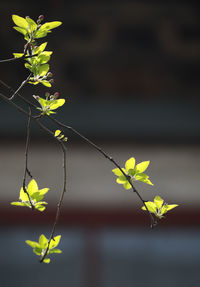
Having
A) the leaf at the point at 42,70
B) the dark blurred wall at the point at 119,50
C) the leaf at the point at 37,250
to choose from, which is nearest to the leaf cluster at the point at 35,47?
the leaf at the point at 42,70

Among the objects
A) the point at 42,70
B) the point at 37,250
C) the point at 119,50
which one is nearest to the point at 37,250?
the point at 37,250

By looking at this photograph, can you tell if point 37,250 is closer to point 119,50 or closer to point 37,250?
point 37,250

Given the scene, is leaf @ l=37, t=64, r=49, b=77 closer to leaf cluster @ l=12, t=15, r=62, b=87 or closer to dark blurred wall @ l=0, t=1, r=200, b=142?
leaf cluster @ l=12, t=15, r=62, b=87

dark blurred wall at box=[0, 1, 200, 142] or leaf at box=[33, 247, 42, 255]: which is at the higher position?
dark blurred wall at box=[0, 1, 200, 142]

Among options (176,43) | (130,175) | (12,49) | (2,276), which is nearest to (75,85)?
(12,49)

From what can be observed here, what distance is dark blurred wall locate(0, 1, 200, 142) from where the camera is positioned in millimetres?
3008

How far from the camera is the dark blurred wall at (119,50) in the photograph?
3.01 meters

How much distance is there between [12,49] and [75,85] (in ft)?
1.27

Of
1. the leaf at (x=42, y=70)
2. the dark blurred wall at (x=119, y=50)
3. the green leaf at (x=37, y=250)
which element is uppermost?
the dark blurred wall at (x=119, y=50)

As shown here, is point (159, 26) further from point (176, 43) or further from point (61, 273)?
point (61, 273)

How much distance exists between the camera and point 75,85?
3043mm

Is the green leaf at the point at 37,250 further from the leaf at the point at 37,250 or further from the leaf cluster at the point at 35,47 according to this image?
the leaf cluster at the point at 35,47

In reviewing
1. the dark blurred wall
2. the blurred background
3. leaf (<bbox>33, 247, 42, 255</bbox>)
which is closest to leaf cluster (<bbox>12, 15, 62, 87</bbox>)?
leaf (<bbox>33, 247, 42, 255</bbox>)

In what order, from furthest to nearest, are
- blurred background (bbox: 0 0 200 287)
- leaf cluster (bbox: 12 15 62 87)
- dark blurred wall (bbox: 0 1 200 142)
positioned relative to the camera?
1. dark blurred wall (bbox: 0 1 200 142)
2. blurred background (bbox: 0 0 200 287)
3. leaf cluster (bbox: 12 15 62 87)
